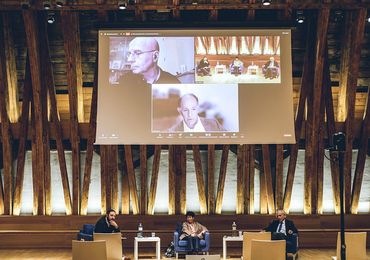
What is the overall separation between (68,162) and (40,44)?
2.54 metres

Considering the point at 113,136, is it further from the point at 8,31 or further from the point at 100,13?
the point at 8,31

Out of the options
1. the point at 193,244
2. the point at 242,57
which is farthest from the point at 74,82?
the point at 193,244

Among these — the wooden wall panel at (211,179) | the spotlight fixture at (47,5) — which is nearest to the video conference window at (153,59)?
the spotlight fixture at (47,5)

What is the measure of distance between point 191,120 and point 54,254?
366 centimetres

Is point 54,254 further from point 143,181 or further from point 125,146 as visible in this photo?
point 125,146

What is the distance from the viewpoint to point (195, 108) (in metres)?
Result: 8.83

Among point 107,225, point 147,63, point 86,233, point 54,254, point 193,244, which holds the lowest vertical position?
point 54,254

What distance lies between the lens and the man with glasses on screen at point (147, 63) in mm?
8891

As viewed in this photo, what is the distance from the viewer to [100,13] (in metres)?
8.88

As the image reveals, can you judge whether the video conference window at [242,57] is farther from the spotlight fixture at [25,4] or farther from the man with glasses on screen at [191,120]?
the spotlight fixture at [25,4]

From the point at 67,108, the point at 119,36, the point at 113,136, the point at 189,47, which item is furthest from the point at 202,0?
the point at 67,108

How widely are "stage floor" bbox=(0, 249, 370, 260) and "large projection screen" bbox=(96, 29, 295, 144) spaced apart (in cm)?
216

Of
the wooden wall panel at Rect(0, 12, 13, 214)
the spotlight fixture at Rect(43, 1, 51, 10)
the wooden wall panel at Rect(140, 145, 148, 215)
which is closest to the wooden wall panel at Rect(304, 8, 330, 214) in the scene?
the wooden wall panel at Rect(140, 145, 148, 215)

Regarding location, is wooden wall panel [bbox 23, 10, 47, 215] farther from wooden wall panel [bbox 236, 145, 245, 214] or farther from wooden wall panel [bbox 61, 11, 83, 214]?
wooden wall panel [bbox 236, 145, 245, 214]
